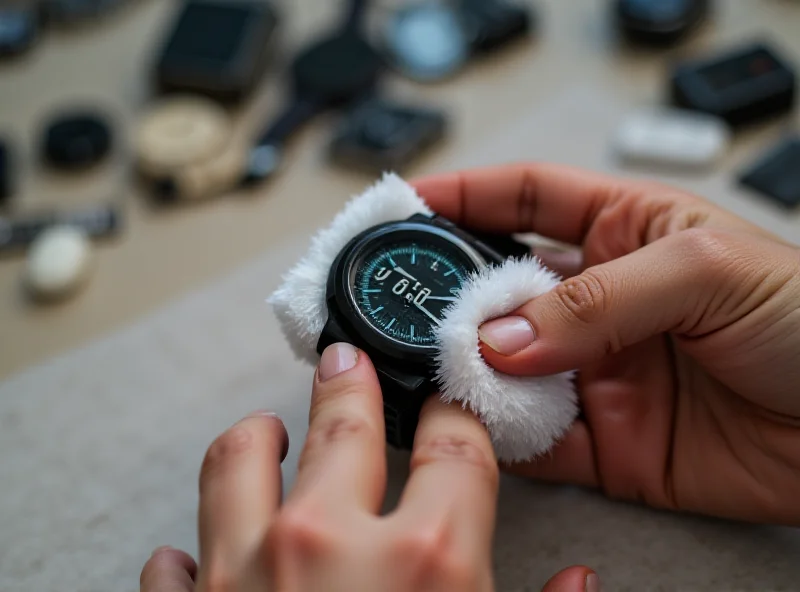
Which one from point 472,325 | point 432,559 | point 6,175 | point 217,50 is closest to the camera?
point 432,559

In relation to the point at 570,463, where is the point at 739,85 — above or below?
above

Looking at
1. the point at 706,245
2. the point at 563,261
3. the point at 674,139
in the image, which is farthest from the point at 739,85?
the point at 706,245

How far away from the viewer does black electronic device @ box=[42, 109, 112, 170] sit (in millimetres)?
1160

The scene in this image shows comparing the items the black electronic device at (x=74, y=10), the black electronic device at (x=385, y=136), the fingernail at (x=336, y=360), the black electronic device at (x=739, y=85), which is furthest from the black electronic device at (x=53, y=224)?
the black electronic device at (x=739, y=85)

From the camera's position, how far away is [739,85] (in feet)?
3.91

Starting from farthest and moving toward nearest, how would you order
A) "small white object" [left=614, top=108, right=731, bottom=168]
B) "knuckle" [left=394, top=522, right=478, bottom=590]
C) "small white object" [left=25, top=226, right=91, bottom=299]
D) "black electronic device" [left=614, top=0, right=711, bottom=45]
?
"black electronic device" [left=614, top=0, right=711, bottom=45], "small white object" [left=614, top=108, right=731, bottom=168], "small white object" [left=25, top=226, right=91, bottom=299], "knuckle" [left=394, top=522, right=478, bottom=590]

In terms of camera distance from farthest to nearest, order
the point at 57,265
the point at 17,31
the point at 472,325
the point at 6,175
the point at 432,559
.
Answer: the point at 17,31 < the point at 6,175 < the point at 57,265 < the point at 472,325 < the point at 432,559

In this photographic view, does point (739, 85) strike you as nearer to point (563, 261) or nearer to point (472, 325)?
point (563, 261)

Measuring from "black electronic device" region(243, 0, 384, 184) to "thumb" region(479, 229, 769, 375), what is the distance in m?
0.62

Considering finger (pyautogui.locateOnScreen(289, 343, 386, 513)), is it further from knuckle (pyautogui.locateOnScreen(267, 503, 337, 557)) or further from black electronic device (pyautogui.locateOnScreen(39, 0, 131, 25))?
black electronic device (pyautogui.locateOnScreen(39, 0, 131, 25))

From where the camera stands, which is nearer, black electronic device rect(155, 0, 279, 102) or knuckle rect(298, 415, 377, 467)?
knuckle rect(298, 415, 377, 467)

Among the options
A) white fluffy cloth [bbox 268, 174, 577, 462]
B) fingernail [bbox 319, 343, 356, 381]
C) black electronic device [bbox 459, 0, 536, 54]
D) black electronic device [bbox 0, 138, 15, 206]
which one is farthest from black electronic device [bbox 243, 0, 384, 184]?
fingernail [bbox 319, 343, 356, 381]

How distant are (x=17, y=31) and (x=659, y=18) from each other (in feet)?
3.47

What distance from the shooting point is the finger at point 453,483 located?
0.54 m
